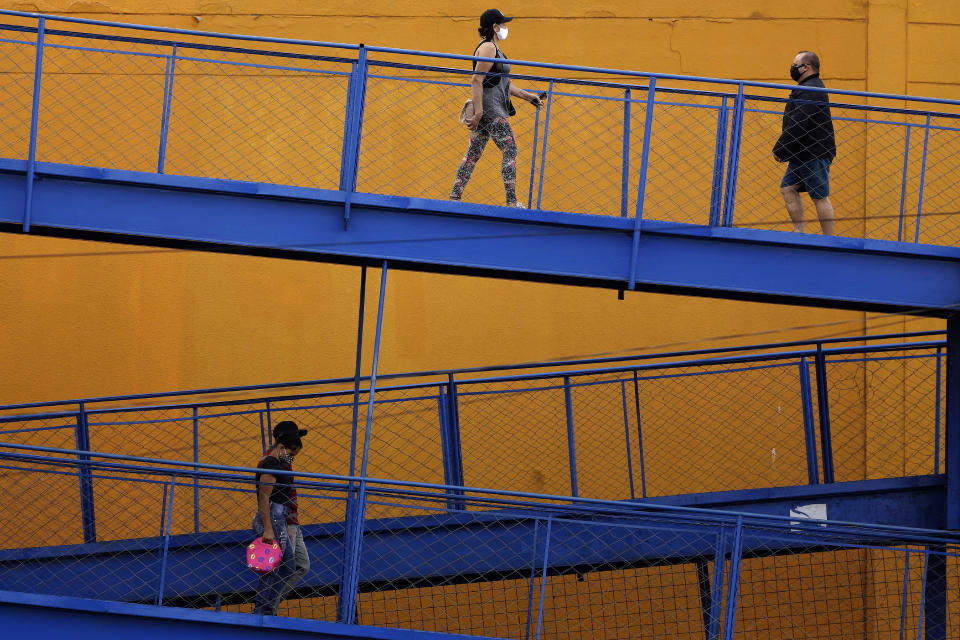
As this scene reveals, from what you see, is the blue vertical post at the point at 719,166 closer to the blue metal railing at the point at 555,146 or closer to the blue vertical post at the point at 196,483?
the blue metal railing at the point at 555,146

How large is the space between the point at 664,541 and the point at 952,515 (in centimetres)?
187

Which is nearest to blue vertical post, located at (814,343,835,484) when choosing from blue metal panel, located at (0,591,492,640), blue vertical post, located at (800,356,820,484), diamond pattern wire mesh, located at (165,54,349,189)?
blue vertical post, located at (800,356,820,484)

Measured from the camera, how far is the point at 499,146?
7824mm

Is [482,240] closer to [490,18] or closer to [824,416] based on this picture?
[490,18]

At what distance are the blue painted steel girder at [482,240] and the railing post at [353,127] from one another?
0.26 ft

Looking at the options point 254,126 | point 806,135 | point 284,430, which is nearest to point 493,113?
point 806,135

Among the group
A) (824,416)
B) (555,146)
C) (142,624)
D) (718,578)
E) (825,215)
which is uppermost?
(555,146)

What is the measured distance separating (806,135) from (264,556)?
431cm

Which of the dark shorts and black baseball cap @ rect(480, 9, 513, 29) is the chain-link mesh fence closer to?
the dark shorts

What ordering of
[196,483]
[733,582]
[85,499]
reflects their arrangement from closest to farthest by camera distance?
[733,582] < [196,483] < [85,499]

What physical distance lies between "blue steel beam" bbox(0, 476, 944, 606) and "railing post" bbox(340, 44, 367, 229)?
7.20 ft

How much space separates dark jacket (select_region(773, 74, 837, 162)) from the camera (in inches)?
306

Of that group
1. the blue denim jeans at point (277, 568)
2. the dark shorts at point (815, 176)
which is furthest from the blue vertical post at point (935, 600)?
the blue denim jeans at point (277, 568)

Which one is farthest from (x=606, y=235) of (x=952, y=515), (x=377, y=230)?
(x=952, y=515)
